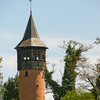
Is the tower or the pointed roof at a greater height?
the pointed roof

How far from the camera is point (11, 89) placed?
72.6m

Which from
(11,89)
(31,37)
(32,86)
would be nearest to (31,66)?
(32,86)

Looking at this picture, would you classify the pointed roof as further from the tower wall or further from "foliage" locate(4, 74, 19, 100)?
"foliage" locate(4, 74, 19, 100)

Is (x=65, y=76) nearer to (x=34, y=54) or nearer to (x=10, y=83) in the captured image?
(x=34, y=54)

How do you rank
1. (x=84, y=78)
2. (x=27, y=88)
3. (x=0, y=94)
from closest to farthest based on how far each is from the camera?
(x=84, y=78)
(x=27, y=88)
(x=0, y=94)

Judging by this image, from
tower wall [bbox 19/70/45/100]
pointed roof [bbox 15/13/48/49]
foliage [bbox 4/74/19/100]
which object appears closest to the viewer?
tower wall [bbox 19/70/45/100]

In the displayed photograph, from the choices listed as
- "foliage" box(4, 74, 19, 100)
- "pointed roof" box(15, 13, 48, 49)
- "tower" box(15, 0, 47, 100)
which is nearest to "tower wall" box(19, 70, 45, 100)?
"tower" box(15, 0, 47, 100)

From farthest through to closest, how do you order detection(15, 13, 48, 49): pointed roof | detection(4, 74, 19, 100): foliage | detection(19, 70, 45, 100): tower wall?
detection(4, 74, 19, 100): foliage < detection(15, 13, 48, 49): pointed roof < detection(19, 70, 45, 100): tower wall

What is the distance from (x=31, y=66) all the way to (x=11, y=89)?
11.2 meters

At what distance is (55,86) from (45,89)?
196cm

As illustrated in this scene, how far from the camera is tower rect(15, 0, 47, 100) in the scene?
205ft

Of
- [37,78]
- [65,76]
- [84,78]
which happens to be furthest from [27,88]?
[84,78]

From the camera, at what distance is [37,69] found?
63.6 meters

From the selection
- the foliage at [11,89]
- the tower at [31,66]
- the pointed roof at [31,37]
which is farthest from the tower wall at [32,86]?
the foliage at [11,89]
